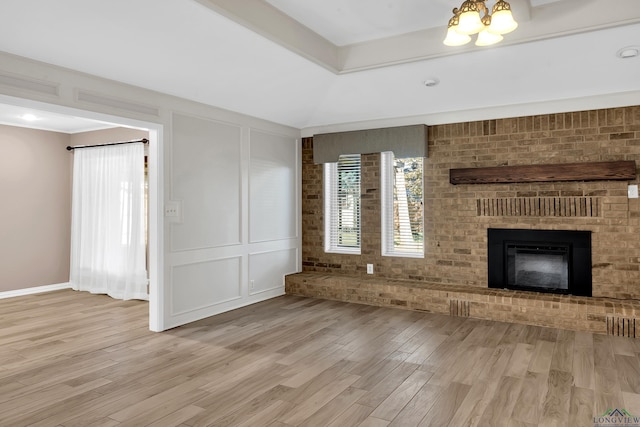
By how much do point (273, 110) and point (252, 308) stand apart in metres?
2.50

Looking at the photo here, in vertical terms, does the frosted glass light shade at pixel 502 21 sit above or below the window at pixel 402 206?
above

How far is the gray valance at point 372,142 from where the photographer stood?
572cm

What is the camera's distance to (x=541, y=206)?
5137 millimetres

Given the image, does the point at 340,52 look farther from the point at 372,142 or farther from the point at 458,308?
the point at 458,308

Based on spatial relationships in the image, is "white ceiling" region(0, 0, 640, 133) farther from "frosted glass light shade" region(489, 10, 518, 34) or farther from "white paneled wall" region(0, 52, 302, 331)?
"frosted glass light shade" region(489, 10, 518, 34)

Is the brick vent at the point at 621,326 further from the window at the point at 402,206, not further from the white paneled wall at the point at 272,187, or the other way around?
the white paneled wall at the point at 272,187

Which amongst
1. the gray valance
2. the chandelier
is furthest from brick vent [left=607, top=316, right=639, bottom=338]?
the chandelier

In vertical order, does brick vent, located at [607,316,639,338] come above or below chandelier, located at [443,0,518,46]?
below

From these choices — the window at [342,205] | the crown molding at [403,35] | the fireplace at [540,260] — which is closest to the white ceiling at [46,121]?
the crown molding at [403,35]

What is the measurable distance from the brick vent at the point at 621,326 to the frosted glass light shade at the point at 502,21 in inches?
124

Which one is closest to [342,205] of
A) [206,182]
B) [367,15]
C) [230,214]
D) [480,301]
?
[230,214]

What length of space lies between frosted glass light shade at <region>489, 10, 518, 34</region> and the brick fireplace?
2.59 meters

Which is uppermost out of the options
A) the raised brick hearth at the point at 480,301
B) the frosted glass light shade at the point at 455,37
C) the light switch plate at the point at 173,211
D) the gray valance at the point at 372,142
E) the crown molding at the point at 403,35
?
the crown molding at the point at 403,35

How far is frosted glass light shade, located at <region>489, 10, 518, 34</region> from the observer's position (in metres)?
2.85
